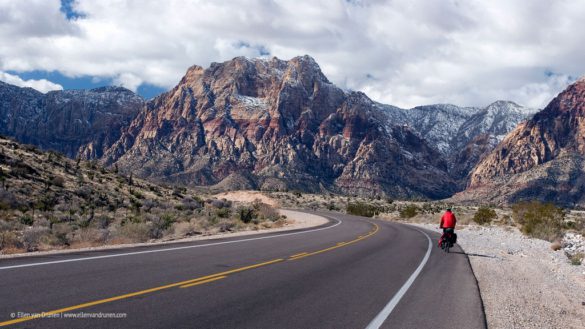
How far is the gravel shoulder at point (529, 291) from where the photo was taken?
28.4ft

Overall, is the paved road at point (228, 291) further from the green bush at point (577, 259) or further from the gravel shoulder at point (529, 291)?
the green bush at point (577, 259)

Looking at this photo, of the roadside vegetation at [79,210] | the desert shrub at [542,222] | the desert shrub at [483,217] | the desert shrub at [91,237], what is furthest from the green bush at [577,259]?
the desert shrub at [483,217]

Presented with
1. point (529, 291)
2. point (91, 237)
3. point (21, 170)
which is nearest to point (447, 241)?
point (529, 291)

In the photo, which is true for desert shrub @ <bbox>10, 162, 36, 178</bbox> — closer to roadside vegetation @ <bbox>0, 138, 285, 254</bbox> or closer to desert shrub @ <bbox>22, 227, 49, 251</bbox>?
roadside vegetation @ <bbox>0, 138, 285, 254</bbox>

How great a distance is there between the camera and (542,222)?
36406 mm

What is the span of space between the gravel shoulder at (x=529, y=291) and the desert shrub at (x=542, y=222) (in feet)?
53.9

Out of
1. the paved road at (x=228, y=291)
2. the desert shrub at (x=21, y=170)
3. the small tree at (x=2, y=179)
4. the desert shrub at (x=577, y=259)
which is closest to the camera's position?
the paved road at (x=228, y=291)

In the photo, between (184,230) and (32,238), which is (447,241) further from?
(32,238)

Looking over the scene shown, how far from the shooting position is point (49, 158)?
3991 cm

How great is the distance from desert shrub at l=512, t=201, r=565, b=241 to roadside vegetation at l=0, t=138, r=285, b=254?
1968 cm

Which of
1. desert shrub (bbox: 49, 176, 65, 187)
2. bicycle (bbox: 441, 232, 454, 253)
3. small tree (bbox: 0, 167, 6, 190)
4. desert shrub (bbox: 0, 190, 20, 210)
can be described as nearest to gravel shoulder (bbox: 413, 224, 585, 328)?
bicycle (bbox: 441, 232, 454, 253)

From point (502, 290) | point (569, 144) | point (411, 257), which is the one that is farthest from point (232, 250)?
point (569, 144)

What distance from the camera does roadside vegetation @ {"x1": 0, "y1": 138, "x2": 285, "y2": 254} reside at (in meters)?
17.1

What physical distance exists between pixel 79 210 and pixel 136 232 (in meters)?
9.88
